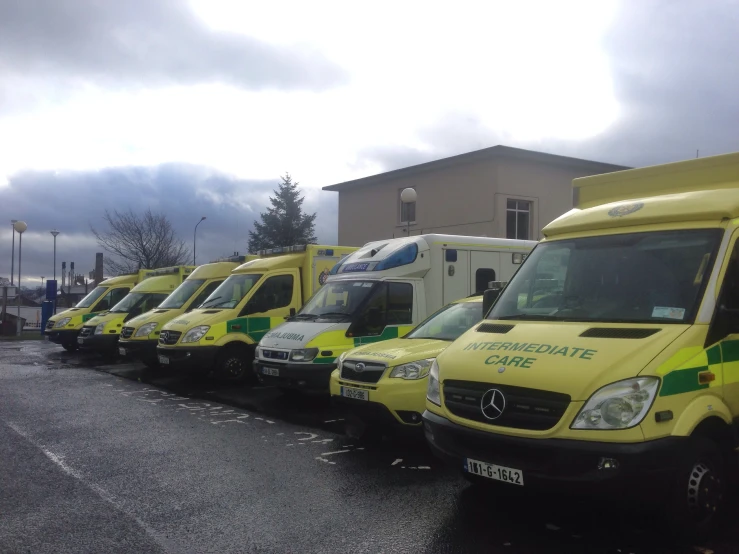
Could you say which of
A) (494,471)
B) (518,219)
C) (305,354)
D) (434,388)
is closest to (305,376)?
(305,354)

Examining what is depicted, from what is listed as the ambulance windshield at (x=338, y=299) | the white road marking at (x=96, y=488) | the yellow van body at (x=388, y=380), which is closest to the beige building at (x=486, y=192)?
the ambulance windshield at (x=338, y=299)

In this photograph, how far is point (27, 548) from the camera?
4574mm

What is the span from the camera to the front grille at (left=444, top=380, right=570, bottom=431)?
432 cm

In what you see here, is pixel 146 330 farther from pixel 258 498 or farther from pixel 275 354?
pixel 258 498

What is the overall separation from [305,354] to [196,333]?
3.66 m

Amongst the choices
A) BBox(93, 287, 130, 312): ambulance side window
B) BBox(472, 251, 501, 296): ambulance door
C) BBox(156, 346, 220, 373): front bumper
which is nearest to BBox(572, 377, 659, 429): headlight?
BBox(472, 251, 501, 296): ambulance door

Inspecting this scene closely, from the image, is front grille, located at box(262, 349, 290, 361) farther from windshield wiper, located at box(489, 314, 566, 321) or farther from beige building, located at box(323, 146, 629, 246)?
beige building, located at box(323, 146, 629, 246)

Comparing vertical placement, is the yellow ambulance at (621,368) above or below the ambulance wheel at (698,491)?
above

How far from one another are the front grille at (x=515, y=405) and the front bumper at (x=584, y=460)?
11 cm

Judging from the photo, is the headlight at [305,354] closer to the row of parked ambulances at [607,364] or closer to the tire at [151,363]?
the row of parked ambulances at [607,364]

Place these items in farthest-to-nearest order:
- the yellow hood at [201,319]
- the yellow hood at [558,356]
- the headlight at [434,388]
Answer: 1. the yellow hood at [201,319]
2. the headlight at [434,388]
3. the yellow hood at [558,356]

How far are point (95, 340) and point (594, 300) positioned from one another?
49.7 feet

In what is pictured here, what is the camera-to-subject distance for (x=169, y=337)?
1272cm

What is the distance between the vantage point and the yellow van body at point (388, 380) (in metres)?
6.88
